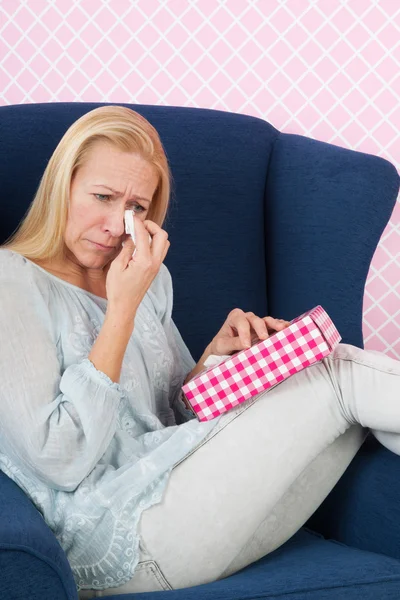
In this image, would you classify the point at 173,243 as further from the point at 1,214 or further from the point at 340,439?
the point at 340,439

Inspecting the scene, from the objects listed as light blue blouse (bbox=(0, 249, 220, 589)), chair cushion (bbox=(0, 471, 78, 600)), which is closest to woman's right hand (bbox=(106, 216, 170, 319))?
light blue blouse (bbox=(0, 249, 220, 589))

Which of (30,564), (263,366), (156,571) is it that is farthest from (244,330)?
(30,564)

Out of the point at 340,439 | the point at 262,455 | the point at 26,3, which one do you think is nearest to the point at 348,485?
the point at 340,439

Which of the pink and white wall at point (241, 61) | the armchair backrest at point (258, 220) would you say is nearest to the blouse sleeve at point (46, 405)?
the armchair backrest at point (258, 220)

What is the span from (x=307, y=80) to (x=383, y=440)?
1161 millimetres

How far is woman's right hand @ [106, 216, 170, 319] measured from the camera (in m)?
1.38

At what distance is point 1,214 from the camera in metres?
1.74

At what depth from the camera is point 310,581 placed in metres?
1.18

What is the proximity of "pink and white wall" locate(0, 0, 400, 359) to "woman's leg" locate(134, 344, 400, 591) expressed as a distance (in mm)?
1010

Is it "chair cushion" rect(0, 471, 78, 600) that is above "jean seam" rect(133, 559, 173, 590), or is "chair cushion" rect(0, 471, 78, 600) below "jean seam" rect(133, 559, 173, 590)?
above

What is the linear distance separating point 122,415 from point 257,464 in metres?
0.28

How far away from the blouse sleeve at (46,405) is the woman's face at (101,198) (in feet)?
0.73

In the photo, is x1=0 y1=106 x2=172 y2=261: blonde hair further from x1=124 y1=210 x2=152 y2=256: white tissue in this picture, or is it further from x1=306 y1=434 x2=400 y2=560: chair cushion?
x1=306 y1=434 x2=400 y2=560: chair cushion

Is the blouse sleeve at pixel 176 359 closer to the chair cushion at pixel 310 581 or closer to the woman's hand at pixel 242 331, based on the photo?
the woman's hand at pixel 242 331
